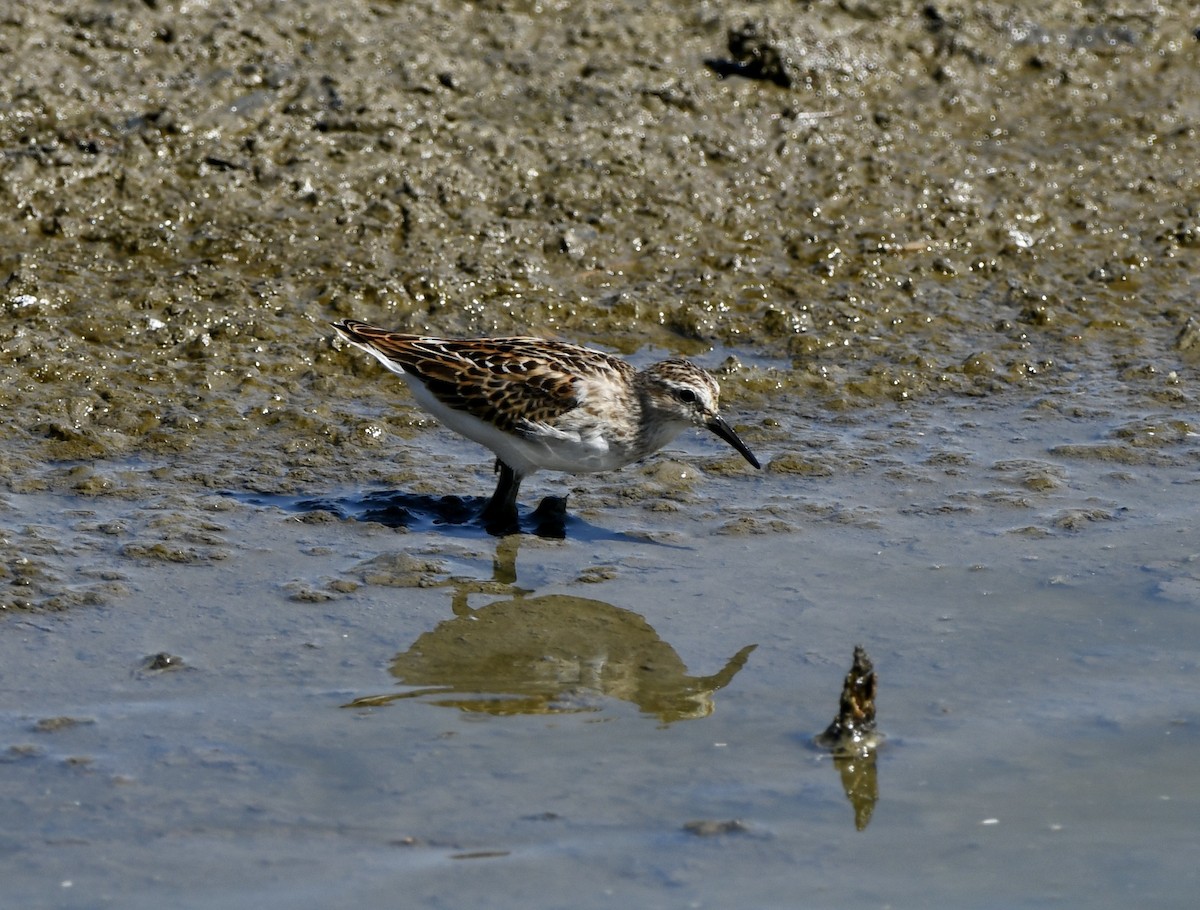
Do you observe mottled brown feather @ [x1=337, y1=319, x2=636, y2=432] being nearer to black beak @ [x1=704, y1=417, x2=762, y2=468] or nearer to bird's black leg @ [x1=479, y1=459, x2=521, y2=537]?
bird's black leg @ [x1=479, y1=459, x2=521, y2=537]

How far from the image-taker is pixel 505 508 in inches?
338

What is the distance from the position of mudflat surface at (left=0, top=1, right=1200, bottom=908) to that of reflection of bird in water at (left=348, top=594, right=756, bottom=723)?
1.1 inches

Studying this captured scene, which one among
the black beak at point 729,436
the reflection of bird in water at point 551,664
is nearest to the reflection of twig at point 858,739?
the reflection of bird in water at point 551,664

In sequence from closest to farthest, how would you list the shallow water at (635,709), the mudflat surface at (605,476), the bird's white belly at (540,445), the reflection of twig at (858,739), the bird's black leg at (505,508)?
1. the shallow water at (635,709)
2. the mudflat surface at (605,476)
3. the reflection of twig at (858,739)
4. the bird's white belly at (540,445)
5. the bird's black leg at (505,508)

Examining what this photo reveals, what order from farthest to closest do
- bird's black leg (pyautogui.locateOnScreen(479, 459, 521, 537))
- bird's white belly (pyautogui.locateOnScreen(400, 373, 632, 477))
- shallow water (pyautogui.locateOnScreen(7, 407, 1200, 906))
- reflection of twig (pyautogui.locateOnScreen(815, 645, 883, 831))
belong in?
bird's black leg (pyautogui.locateOnScreen(479, 459, 521, 537)) < bird's white belly (pyautogui.locateOnScreen(400, 373, 632, 477)) < reflection of twig (pyautogui.locateOnScreen(815, 645, 883, 831)) < shallow water (pyautogui.locateOnScreen(7, 407, 1200, 906))

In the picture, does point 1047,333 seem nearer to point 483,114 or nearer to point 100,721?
point 483,114

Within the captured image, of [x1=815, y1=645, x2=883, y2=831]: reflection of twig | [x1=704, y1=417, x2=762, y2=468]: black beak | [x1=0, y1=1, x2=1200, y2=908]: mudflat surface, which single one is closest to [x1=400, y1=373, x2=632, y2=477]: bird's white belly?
[x1=0, y1=1, x2=1200, y2=908]: mudflat surface

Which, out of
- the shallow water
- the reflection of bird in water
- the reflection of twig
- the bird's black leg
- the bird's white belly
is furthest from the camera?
the bird's black leg

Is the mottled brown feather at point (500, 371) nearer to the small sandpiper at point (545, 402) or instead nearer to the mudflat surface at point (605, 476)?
the small sandpiper at point (545, 402)

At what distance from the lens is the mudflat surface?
6074mm

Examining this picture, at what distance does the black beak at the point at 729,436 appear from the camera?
8.57 meters

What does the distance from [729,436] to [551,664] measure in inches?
75.3

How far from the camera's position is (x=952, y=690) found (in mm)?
7035

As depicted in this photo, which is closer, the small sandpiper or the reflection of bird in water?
the reflection of bird in water
